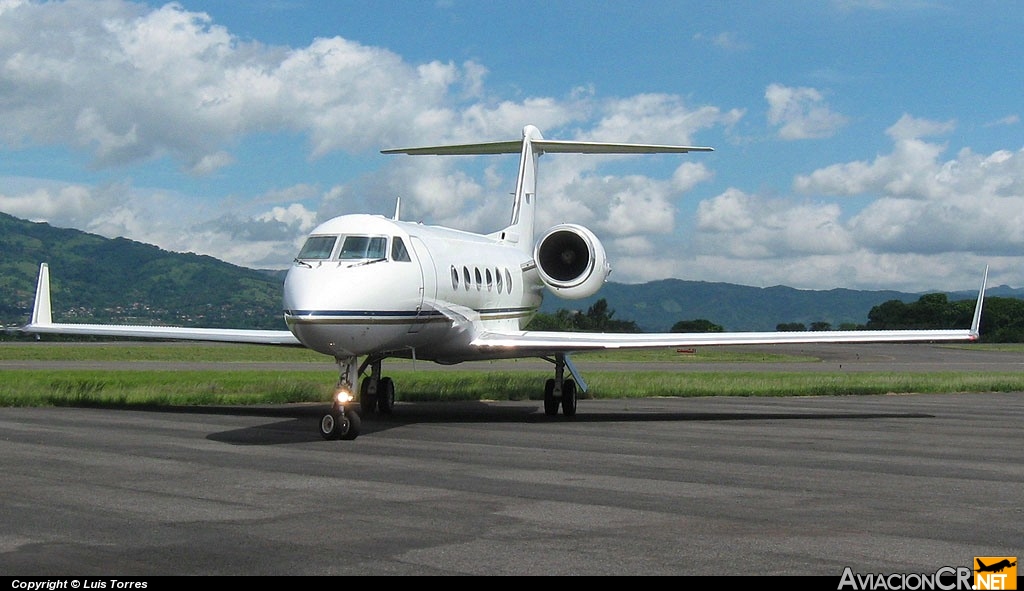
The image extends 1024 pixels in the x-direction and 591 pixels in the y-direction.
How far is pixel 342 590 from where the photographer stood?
686cm

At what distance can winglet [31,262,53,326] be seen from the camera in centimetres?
2255

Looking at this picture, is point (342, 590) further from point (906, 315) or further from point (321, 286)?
point (906, 315)

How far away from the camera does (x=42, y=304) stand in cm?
2283

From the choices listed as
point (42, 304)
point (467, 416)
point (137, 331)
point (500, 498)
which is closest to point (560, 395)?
point (467, 416)

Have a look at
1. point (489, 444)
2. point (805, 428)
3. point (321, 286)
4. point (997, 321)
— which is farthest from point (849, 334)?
point (997, 321)

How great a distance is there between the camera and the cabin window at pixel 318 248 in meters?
17.1

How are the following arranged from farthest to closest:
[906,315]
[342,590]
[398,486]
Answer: [906,315]
[398,486]
[342,590]

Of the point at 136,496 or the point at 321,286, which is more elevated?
the point at 321,286

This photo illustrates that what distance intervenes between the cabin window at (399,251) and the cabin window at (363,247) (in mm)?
189

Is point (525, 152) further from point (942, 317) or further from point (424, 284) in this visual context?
point (942, 317)

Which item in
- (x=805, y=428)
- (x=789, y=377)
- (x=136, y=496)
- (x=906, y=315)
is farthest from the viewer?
(x=906, y=315)

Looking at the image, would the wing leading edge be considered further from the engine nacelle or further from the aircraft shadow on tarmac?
the engine nacelle

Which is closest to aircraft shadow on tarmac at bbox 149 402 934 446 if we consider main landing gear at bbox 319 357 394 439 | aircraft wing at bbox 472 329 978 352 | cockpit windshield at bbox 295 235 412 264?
main landing gear at bbox 319 357 394 439

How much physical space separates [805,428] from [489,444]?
583 centimetres
